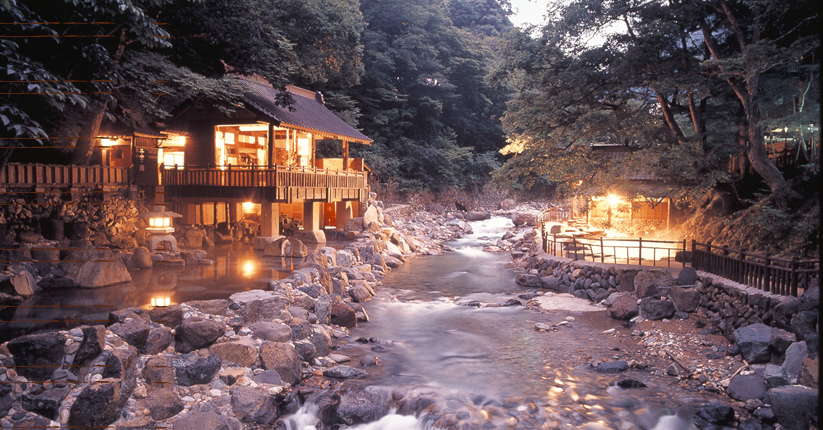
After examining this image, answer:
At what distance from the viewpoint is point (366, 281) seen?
56.2ft

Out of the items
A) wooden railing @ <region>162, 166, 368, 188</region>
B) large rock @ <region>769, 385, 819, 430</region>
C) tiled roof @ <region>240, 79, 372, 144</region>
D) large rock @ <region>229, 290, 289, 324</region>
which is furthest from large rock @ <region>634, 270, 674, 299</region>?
tiled roof @ <region>240, 79, 372, 144</region>

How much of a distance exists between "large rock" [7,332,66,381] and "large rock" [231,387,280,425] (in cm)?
259

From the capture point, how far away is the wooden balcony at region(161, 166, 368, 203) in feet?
57.0

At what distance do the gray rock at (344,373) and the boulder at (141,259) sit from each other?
7.46 metres

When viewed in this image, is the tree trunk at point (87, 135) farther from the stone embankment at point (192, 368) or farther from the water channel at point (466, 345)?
the stone embankment at point (192, 368)

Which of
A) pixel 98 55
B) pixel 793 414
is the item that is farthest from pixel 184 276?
pixel 793 414

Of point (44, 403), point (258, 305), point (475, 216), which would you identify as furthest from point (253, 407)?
point (475, 216)

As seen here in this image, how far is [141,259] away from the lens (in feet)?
45.0

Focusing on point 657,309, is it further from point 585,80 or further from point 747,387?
point 585,80

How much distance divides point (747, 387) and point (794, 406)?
4.77ft

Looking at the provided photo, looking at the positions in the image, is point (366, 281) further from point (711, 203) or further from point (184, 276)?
point (711, 203)

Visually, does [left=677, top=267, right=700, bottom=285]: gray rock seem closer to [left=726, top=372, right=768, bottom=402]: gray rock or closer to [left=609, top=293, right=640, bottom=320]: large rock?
[left=609, top=293, right=640, bottom=320]: large rock

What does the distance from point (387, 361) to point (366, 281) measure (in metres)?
6.80

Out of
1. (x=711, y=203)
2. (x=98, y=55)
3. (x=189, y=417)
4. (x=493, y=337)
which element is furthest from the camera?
(x=711, y=203)
